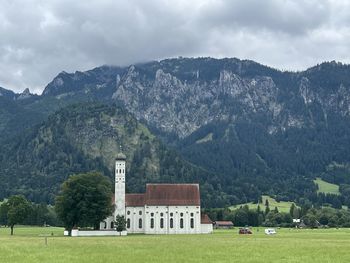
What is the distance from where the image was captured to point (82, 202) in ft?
399

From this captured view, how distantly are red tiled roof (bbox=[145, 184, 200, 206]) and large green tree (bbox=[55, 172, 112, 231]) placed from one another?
1101 inches

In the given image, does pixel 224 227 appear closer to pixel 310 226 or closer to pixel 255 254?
pixel 310 226

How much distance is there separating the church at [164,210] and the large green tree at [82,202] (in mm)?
23425

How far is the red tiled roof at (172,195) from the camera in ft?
498

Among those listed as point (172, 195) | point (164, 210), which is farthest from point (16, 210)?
point (172, 195)

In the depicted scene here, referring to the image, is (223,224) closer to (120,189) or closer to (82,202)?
(120,189)

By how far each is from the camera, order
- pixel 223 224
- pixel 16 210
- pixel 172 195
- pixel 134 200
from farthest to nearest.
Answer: pixel 223 224 < pixel 134 200 < pixel 172 195 < pixel 16 210

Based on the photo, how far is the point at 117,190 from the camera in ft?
486

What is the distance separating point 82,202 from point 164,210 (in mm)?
34584

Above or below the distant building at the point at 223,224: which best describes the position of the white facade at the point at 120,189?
above

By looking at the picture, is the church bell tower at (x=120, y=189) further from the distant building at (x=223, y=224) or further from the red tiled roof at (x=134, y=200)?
the distant building at (x=223, y=224)

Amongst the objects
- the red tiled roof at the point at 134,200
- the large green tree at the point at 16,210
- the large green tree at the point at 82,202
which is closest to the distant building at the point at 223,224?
the red tiled roof at the point at 134,200

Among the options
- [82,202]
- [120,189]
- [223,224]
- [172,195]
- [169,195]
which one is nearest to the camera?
[82,202]

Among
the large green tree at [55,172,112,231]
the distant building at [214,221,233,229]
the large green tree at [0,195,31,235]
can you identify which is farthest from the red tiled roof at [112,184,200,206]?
the distant building at [214,221,233,229]
